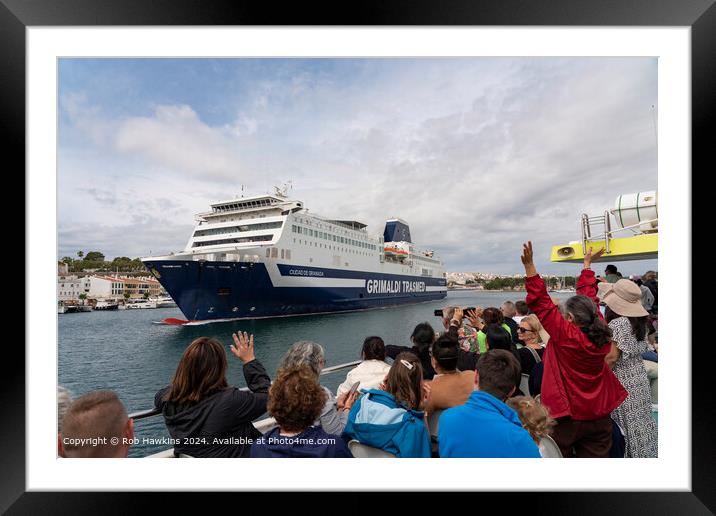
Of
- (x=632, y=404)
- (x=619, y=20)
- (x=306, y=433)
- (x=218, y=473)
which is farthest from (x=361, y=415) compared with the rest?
(x=619, y=20)

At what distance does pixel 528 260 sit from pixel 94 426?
1.90 meters

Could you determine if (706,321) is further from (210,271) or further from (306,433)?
(210,271)

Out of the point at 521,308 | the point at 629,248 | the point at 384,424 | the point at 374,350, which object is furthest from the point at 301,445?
the point at 629,248

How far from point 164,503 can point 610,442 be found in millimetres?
2120

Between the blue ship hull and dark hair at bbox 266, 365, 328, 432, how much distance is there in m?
11.2

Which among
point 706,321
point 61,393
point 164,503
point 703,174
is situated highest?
point 703,174

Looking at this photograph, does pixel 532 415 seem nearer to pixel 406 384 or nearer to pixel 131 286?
pixel 406 384

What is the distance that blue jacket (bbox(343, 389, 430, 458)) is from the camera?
1.29 meters

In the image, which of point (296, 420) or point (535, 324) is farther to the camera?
point (535, 324)

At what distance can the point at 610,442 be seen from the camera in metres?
1.63

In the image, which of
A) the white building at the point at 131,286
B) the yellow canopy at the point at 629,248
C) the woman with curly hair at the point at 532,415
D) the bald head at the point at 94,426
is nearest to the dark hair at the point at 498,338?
the woman with curly hair at the point at 532,415

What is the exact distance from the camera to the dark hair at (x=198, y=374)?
1387 mm

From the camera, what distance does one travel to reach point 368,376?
1796 mm

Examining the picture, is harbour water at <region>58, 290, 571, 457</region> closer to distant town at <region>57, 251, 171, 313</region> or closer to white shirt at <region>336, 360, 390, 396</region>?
distant town at <region>57, 251, 171, 313</region>
